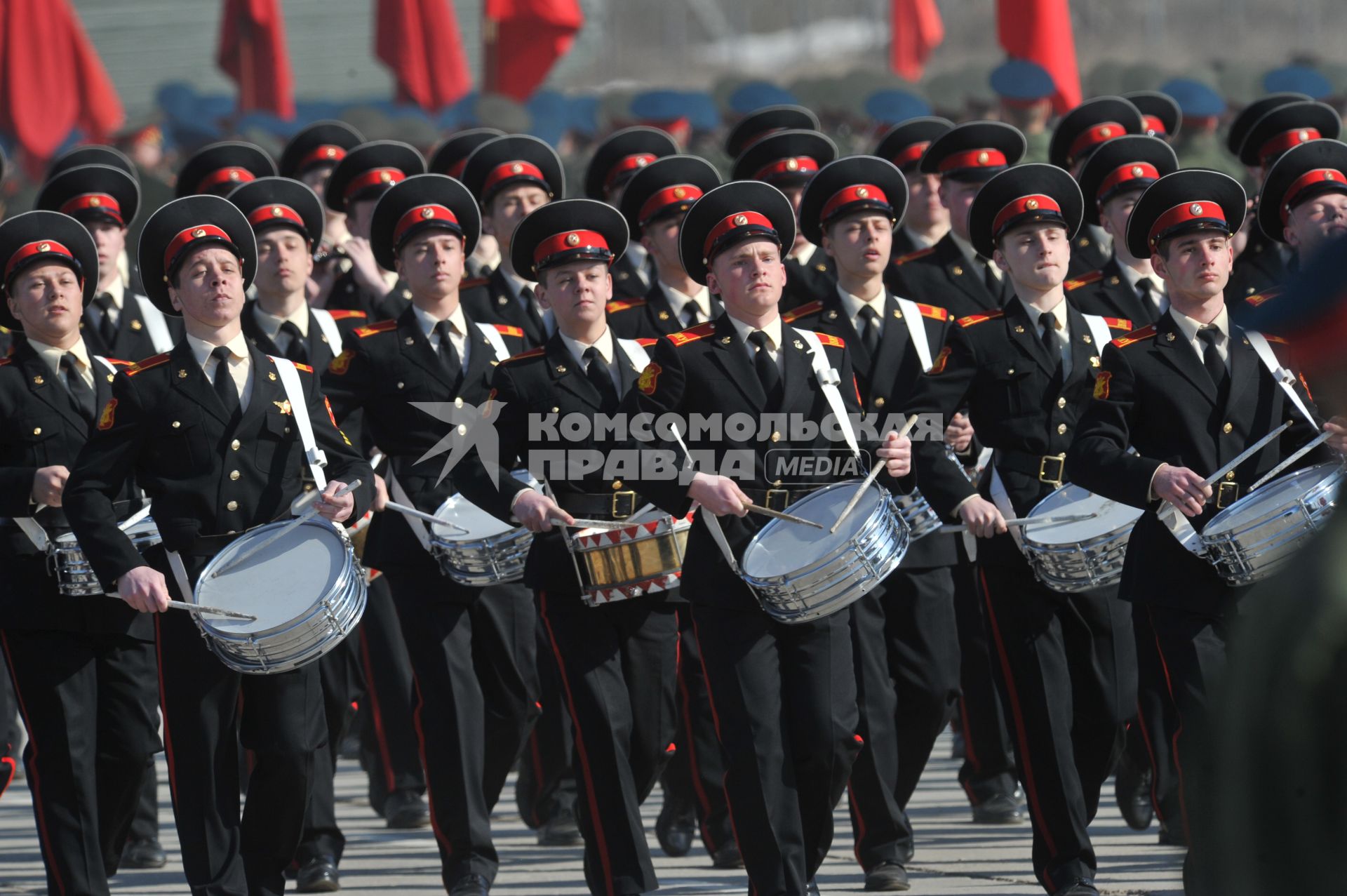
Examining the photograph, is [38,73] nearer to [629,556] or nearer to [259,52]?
[259,52]

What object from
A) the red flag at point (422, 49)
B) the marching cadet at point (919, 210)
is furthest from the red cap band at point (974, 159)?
the red flag at point (422, 49)

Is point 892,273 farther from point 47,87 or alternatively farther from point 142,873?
point 47,87

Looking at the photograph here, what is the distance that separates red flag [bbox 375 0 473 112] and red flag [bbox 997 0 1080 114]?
6809 mm

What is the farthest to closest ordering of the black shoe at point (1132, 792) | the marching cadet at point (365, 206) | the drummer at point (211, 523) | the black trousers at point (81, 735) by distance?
the marching cadet at point (365, 206) < the black shoe at point (1132, 792) < the black trousers at point (81, 735) < the drummer at point (211, 523)

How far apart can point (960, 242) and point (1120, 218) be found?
0.71 m

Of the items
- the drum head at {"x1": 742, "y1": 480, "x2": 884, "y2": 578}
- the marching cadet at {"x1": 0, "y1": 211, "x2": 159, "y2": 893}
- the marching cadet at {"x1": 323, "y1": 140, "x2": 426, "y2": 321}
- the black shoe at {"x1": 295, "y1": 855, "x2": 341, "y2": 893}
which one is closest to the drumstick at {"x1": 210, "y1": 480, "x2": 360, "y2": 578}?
the marching cadet at {"x1": 0, "y1": 211, "x2": 159, "y2": 893}

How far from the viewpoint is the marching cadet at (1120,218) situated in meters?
8.75

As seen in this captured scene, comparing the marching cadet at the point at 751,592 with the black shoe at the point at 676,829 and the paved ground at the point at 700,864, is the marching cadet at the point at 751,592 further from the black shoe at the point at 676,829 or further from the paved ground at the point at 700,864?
the black shoe at the point at 676,829

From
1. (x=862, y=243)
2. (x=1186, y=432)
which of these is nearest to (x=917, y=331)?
(x=862, y=243)

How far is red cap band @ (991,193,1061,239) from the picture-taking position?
782 cm

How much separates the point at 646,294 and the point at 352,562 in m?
2.81

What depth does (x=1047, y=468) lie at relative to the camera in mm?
7543

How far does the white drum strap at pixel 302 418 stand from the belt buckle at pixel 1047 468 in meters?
2.27

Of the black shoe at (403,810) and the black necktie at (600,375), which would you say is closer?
the black necktie at (600,375)
